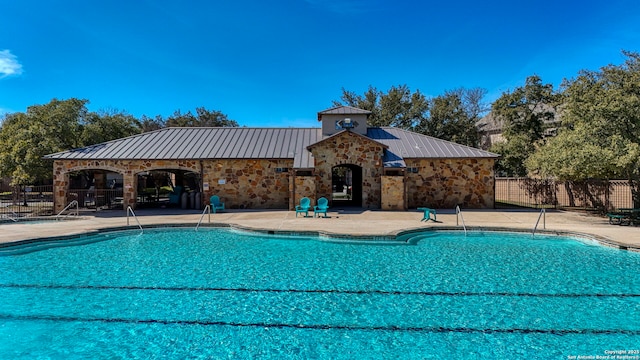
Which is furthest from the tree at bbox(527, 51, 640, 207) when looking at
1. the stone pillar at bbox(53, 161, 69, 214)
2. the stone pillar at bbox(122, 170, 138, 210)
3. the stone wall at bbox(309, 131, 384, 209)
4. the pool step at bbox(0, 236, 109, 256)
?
the stone pillar at bbox(53, 161, 69, 214)

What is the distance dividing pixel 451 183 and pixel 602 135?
274 inches

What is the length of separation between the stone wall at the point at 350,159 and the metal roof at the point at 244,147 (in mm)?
637

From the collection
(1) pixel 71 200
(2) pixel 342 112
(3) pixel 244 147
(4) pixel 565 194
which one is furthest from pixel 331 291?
(4) pixel 565 194

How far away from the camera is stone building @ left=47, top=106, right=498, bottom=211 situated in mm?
18312

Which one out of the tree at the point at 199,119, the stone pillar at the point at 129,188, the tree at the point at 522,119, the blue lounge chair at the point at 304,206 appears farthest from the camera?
the tree at the point at 199,119

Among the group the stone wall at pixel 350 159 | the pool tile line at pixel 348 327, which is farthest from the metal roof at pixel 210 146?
the pool tile line at pixel 348 327

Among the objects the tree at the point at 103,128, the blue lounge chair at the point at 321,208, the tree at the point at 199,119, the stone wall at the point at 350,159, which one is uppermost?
the tree at the point at 199,119

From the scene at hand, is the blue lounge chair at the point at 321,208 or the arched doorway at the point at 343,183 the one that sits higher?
the arched doorway at the point at 343,183

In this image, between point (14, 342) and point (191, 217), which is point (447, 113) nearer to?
point (191, 217)

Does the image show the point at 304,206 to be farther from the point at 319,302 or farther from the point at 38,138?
the point at 38,138

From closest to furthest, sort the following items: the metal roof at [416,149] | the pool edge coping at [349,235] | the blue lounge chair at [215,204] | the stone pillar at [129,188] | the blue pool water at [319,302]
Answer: the blue pool water at [319,302], the pool edge coping at [349,235], the blue lounge chair at [215,204], the stone pillar at [129,188], the metal roof at [416,149]

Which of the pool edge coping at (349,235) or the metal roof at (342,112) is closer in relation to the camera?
the pool edge coping at (349,235)

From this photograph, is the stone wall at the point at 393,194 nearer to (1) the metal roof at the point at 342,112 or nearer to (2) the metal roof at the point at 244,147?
(2) the metal roof at the point at 244,147

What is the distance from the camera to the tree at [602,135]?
1291 cm
